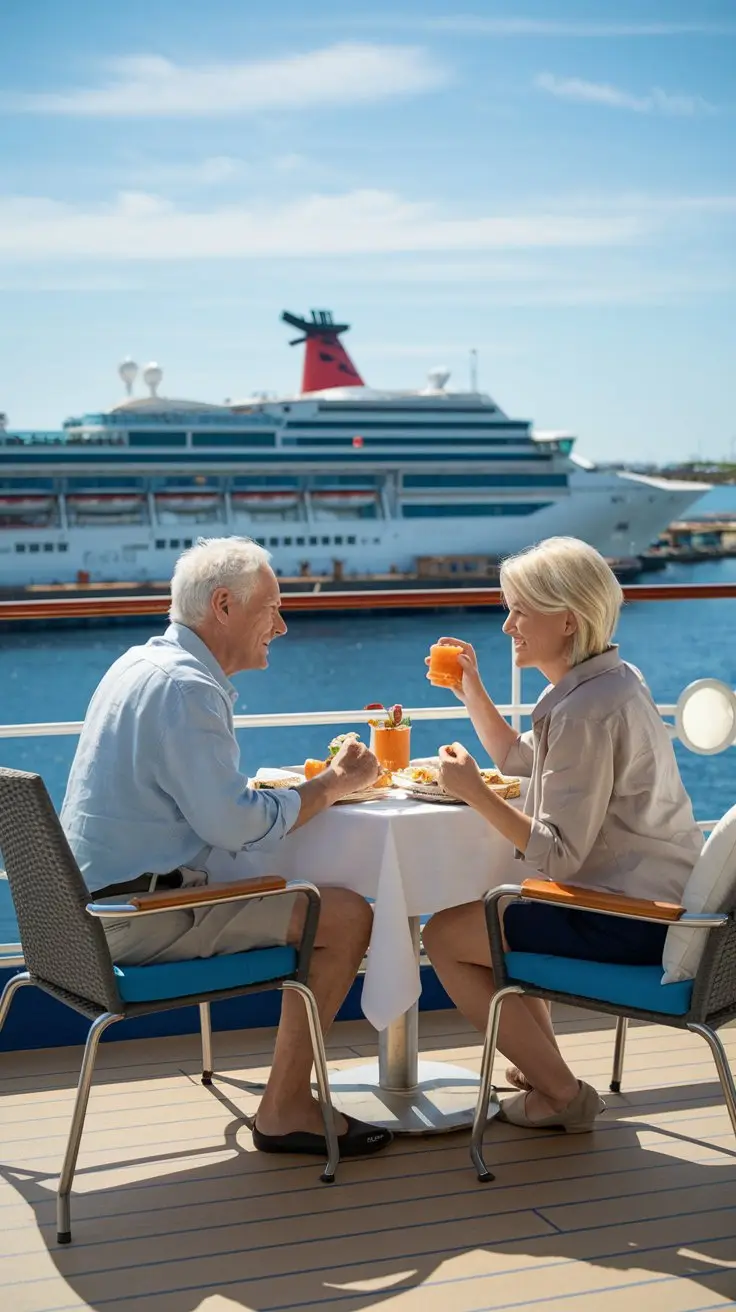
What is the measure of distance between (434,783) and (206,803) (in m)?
0.42

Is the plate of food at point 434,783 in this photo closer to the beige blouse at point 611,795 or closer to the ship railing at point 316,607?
the beige blouse at point 611,795

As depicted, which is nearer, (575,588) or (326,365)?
(575,588)

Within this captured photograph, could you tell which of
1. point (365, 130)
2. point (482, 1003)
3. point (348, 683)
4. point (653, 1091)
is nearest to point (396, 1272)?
point (482, 1003)

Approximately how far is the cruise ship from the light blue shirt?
43.6 m

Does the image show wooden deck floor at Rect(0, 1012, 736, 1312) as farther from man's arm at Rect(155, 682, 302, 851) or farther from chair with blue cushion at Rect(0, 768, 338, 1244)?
man's arm at Rect(155, 682, 302, 851)

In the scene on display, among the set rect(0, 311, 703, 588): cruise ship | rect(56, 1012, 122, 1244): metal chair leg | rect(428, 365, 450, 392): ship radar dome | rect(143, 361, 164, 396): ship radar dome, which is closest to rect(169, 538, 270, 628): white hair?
rect(56, 1012, 122, 1244): metal chair leg

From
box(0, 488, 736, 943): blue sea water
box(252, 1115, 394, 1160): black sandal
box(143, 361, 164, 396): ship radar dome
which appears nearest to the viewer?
box(252, 1115, 394, 1160): black sandal

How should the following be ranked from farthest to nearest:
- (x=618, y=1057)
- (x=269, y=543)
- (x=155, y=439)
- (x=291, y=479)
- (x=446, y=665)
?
1. (x=269, y=543)
2. (x=291, y=479)
3. (x=155, y=439)
4. (x=618, y=1057)
5. (x=446, y=665)

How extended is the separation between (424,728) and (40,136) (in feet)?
91.4

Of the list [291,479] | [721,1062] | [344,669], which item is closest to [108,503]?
[291,479]

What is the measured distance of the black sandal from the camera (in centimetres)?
226

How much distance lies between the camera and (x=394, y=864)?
85.3 inches

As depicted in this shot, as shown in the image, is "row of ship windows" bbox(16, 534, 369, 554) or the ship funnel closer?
the ship funnel

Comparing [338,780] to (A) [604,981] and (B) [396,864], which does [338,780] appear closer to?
(B) [396,864]
